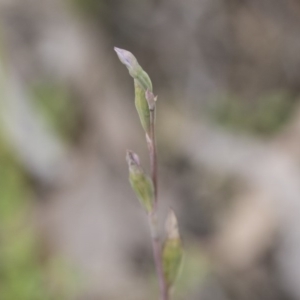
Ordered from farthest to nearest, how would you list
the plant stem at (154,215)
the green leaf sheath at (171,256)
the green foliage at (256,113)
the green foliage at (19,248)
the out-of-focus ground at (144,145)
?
the green foliage at (256,113), the out-of-focus ground at (144,145), the green foliage at (19,248), the green leaf sheath at (171,256), the plant stem at (154,215)

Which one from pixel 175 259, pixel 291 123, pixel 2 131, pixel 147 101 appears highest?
pixel 147 101

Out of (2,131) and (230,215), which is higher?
(230,215)

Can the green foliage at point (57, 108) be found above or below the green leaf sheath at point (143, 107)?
below

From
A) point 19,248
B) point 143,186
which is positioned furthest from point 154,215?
point 19,248

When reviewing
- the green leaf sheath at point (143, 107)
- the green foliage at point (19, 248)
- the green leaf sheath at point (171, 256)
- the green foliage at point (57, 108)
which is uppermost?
the green leaf sheath at point (143, 107)

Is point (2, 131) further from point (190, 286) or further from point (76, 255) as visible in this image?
point (190, 286)

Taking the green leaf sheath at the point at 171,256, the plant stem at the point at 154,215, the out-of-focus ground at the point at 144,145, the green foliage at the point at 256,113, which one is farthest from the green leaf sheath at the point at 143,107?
the green foliage at the point at 256,113

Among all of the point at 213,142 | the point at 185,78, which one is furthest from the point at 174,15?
the point at 213,142

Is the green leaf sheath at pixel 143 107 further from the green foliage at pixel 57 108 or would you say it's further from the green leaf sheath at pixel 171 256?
the green foliage at pixel 57 108

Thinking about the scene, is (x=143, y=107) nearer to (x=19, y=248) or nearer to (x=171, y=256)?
(x=171, y=256)
